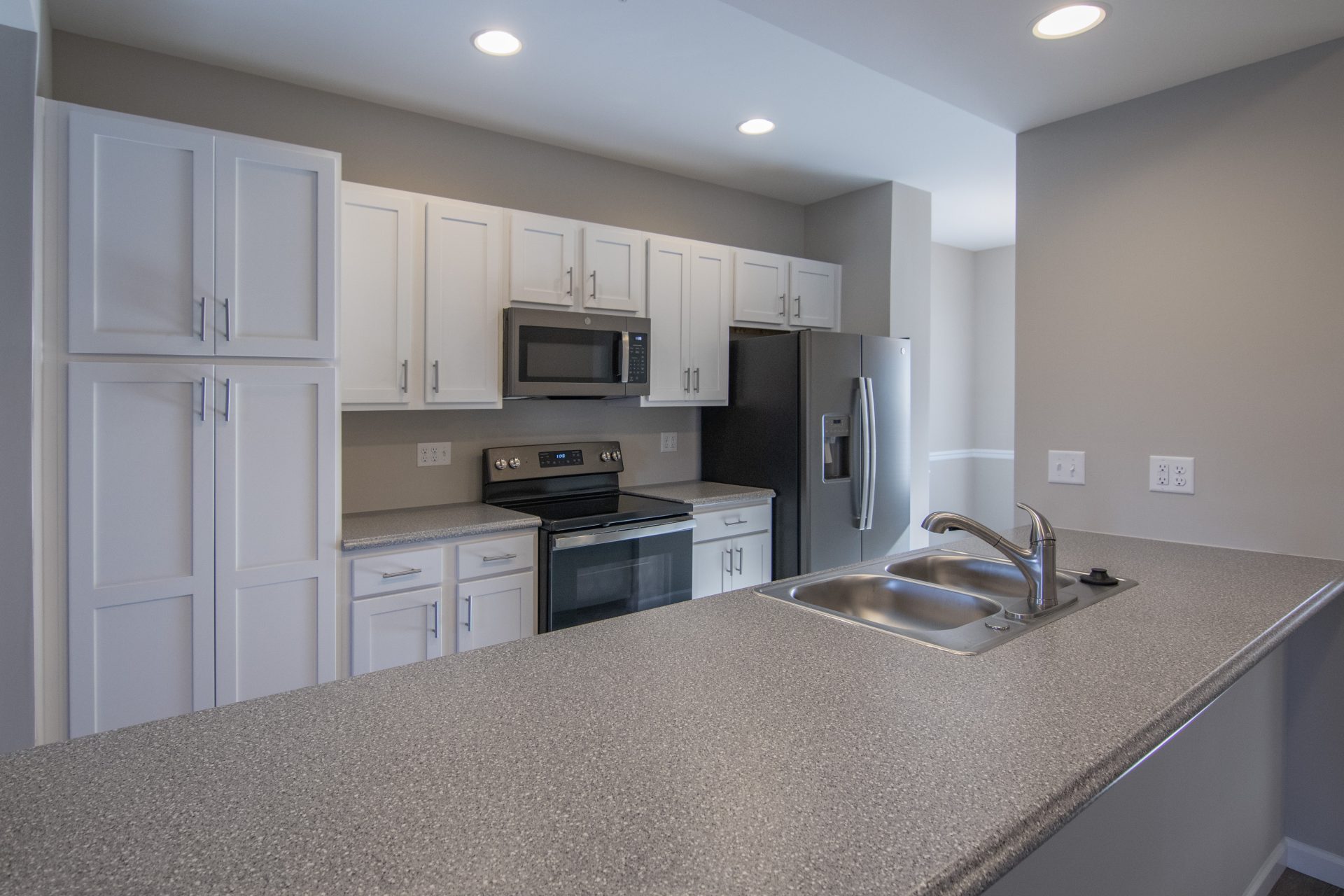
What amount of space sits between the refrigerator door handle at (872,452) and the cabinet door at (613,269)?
3.87ft

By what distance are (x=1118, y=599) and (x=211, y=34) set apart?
305 cm

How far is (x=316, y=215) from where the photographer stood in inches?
88.0

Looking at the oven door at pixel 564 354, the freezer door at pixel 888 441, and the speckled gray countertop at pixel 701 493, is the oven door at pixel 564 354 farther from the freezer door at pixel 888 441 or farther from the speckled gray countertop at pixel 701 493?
the freezer door at pixel 888 441

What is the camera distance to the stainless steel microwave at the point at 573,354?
9.77ft

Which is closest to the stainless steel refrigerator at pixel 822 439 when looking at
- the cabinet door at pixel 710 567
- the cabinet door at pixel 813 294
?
the cabinet door at pixel 710 567

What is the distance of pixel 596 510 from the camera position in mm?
3059

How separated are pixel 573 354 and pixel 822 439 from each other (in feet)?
Result: 3.93

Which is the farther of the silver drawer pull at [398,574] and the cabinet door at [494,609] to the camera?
the cabinet door at [494,609]

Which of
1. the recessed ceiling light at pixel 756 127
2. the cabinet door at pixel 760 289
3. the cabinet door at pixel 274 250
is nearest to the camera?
the cabinet door at pixel 274 250

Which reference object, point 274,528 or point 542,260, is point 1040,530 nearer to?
point 274,528

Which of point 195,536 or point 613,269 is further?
point 613,269

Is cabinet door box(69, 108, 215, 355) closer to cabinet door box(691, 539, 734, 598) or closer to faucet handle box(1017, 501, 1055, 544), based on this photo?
cabinet door box(691, 539, 734, 598)

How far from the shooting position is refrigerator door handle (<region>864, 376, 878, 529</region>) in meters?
3.56

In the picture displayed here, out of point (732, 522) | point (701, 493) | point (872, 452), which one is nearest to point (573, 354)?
point (701, 493)
